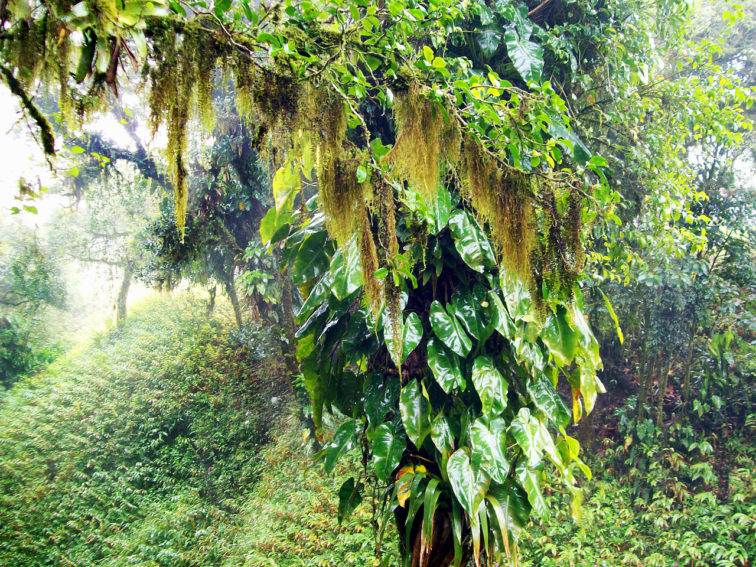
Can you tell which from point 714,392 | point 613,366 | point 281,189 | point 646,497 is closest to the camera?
point 281,189

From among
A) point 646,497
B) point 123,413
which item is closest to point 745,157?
point 646,497

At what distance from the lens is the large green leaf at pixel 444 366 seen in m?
1.68

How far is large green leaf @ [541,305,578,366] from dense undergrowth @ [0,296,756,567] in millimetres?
1865

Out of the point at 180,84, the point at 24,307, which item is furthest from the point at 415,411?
the point at 24,307

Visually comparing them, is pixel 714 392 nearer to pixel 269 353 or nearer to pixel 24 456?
pixel 269 353

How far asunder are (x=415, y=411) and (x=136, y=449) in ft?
18.3

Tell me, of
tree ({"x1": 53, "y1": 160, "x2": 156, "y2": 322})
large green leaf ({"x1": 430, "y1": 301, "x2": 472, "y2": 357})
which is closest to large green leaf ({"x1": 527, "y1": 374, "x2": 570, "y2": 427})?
large green leaf ({"x1": 430, "y1": 301, "x2": 472, "y2": 357})

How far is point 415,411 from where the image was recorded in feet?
5.59

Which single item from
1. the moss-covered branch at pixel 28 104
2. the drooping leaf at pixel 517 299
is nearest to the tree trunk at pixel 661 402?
the drooping leaf at pixel 517 299

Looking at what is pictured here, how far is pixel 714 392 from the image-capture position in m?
4.79

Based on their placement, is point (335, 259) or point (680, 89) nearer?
point (335, 259)

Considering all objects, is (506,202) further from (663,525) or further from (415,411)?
(663,525)

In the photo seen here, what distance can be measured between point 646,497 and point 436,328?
3.86 m

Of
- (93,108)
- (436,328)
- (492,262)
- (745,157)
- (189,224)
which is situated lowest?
(436,328)
